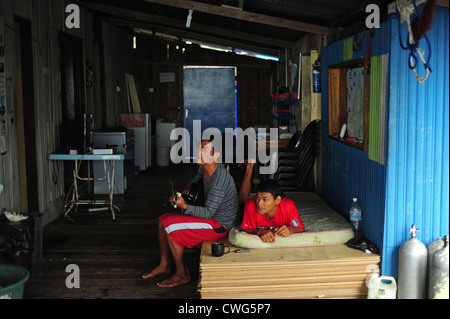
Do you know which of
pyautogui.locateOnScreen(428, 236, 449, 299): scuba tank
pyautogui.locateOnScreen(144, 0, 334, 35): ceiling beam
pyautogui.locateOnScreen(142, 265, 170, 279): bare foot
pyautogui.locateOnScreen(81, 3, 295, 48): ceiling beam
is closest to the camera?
pyautogui.locateOnScreen(428, 236, 449, 299): scuba tank

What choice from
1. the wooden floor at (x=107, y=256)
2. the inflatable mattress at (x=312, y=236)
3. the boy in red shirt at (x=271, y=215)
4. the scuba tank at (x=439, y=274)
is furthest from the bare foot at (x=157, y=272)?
the scuba tank at (x=439, y=274)

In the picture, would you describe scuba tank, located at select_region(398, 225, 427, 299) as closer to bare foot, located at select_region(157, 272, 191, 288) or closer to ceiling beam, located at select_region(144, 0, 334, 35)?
bare foot, located at select_region(157, 272, 191, 288)

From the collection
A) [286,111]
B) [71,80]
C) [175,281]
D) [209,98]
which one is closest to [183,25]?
[71,80]

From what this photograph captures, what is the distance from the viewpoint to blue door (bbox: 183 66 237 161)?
1261cm

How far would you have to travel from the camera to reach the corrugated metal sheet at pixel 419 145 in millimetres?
3271

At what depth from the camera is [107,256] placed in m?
5.11

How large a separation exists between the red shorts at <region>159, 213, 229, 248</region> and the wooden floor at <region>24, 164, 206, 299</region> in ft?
1.24

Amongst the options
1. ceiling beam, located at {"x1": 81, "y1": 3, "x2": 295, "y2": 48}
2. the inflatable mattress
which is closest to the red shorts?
the inflatable mattress

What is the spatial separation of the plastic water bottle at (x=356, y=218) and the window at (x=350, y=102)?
462 mm

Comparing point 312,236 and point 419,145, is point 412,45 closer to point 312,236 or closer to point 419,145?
point 419,145

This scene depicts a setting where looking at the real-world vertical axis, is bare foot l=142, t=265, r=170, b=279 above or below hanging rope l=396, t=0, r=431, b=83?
below

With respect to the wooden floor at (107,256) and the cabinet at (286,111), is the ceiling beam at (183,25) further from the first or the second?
the wooden floor at (107,256)
